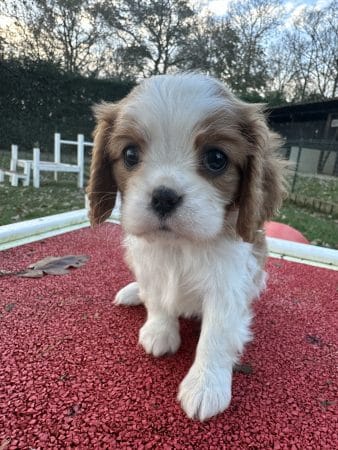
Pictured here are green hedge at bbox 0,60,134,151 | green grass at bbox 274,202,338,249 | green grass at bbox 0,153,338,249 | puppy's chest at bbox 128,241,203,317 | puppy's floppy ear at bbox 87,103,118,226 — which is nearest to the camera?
puppy's chest at bbox 128,241,203,317

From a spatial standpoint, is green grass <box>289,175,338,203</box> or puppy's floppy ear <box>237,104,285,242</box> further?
green grass <box>289,175,338,203</box>

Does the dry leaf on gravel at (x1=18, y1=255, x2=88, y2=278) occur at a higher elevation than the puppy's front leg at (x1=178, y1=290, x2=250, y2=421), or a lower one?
lower

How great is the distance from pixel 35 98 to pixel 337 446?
14.0 metres

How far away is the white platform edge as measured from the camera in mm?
2969

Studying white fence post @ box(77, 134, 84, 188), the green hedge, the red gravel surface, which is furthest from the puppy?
the green hedge

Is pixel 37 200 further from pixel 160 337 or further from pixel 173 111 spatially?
pixel 173 111

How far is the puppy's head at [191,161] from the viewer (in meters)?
1.37

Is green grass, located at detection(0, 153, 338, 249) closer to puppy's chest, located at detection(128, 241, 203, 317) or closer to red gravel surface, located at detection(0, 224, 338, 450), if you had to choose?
red gravel surface, located at detection(0, 224, 338, 450)

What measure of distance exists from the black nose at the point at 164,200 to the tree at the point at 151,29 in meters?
16.9

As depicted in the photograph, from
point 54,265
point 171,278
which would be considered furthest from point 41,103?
point 171,278

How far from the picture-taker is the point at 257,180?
1562mm

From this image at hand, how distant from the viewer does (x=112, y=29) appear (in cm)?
1673

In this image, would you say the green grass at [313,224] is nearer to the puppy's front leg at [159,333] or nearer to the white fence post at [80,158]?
the puppy's front leg at [159,333]

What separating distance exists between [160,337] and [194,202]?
689 millimetres
